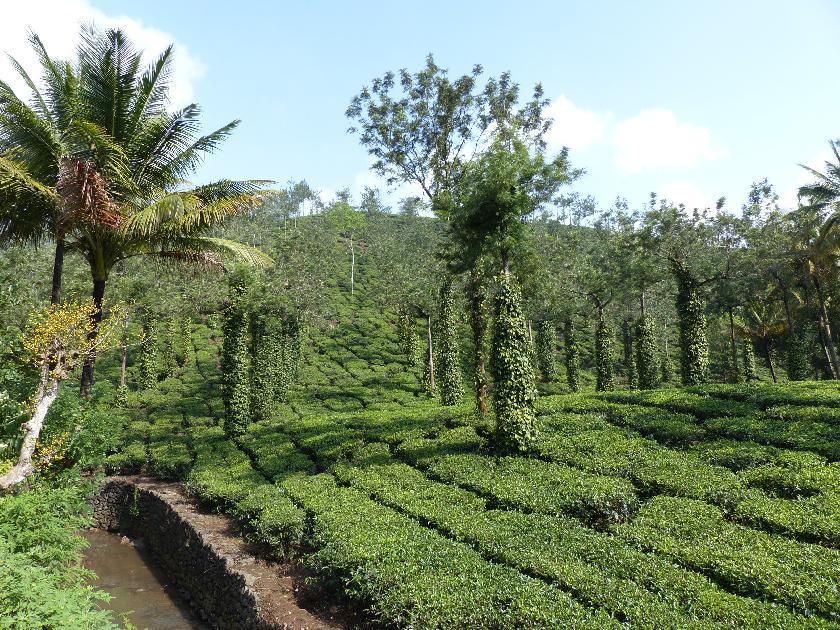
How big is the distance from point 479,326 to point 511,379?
506 cm

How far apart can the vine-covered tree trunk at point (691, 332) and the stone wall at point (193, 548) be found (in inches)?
871

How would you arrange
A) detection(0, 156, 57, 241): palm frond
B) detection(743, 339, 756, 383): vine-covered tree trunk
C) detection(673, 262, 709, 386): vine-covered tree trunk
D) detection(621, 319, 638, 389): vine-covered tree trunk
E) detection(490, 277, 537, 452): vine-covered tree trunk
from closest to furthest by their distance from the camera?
detection(0, 156, 57, 241): palm frond
detection(490, 277, 537, 452): vine-covered tree trunk
detection(673, 262, 709, 386): vine-covered tree trunk
detection(621, 319, 638, 389): vine-covered tree trunk
detection(743, 339, 756, 383): vine-covered tree trunk

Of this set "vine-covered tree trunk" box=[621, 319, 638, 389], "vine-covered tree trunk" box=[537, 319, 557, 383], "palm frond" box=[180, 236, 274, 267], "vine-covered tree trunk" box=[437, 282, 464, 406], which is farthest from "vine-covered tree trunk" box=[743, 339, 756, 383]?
"palm frond" box=[180, 236, 274, 267]

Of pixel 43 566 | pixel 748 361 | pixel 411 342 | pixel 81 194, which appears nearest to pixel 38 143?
pixel 81 194

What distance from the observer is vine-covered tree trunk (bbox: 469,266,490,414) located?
19797mm

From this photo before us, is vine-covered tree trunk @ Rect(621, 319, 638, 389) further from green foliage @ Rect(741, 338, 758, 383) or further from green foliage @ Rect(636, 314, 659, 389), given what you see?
green foliage @ Rect(741, 338, 758, 383)

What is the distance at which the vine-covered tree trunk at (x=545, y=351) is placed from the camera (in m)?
41.6

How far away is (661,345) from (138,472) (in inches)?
1981

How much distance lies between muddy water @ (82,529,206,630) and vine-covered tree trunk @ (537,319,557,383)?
31.4 m

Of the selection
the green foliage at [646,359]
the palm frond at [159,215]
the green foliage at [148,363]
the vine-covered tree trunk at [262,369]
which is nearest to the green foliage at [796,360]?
the green foliage at [646,359]

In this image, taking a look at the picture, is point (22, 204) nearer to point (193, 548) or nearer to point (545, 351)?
point (193, 548)

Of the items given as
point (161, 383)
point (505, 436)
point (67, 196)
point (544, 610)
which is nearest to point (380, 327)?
point (161, 383)

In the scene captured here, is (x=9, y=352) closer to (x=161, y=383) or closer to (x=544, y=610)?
(x=544, y=610)

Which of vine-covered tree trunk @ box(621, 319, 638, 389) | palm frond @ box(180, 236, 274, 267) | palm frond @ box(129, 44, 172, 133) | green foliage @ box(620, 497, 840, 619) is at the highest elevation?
palm frond @ box(129, 44, 172, 133)
